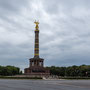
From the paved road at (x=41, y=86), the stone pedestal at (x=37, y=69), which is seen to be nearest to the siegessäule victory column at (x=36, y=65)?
the stone pedestal at (x=37, y=69)

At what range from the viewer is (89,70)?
100 meters

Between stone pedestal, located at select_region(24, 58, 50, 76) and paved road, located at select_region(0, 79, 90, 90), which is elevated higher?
stone pedestal, located at select_region(24, 58, 50, 76)

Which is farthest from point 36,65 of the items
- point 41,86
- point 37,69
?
point 41,86

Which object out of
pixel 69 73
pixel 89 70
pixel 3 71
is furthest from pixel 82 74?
pixel 3 71

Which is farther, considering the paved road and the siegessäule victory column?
the siegessäule victory column

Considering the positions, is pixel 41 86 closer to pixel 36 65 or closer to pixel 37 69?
pixel 37 69

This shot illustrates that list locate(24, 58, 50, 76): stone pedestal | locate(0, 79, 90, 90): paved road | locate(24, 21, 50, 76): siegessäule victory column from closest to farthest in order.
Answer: locate(0, 79, 90, 90): paved road, locate(24, 58, 50, 76): stone pedestal, locate(24, 21, 50, 76): siegessäule victory column

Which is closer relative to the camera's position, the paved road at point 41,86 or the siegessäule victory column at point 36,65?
the paved road at point 41,86

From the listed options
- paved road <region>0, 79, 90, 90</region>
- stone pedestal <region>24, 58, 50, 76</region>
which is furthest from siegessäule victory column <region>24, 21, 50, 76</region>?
paved road <region>0, 79, 90, 90</region>

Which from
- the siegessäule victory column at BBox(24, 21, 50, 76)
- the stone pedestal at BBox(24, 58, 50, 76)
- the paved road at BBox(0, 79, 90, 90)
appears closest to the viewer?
the paved road at BBox(0, 79, 90, 90)

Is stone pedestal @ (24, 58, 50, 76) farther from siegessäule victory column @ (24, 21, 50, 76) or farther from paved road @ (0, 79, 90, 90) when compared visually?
paved road @ (0, 79, 90, 90)

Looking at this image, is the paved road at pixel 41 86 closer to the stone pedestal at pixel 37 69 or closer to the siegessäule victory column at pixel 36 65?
the stone pedestal at pixel 37 69

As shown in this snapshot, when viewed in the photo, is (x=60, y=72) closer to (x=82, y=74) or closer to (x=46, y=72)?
(x=82, y=74)

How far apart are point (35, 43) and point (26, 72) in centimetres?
1541
